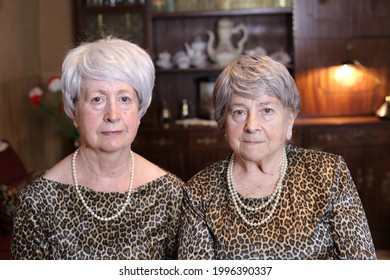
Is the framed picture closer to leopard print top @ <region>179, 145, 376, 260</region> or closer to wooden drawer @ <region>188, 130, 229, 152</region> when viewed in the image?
wooden drawer @ <region>188, 130, 229, 152</region>

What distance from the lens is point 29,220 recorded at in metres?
1.97

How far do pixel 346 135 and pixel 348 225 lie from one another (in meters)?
3.07

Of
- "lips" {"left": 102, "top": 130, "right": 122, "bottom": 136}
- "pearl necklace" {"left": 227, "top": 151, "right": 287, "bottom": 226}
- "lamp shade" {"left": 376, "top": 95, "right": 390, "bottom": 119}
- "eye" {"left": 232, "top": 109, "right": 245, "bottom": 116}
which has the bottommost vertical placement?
"lamp shade" {"left": 376, "top": 95, "right": 390, "bottom": 119}

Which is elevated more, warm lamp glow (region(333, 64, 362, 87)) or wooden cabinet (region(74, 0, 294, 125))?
wooden cabinet (region(74, 0, 294, 125))

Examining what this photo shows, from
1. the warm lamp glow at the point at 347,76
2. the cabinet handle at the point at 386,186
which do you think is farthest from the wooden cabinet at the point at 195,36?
the cabinet handle at the point at 386,186

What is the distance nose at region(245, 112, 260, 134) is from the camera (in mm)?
1861

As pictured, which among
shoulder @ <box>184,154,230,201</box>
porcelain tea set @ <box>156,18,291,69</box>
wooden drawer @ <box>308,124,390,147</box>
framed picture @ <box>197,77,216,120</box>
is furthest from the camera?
framed picture @ <box>197,77,216,120</box>

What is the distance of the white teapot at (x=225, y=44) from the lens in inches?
202

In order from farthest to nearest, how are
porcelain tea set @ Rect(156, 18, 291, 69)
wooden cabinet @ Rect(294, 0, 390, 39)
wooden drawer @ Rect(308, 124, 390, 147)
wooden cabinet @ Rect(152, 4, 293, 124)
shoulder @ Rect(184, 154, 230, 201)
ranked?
wooden cabinet @ Rect(152, 4, 293, 124) < porcelain tea set @ Rect(156, 18, 291, 69) < wooden cabinet @ Rect(294, 0, 390, 39) < wooden drawer @ Rect(308, 124, 390, 147) < shoulder @ Rect(184, 154, 230, 201)

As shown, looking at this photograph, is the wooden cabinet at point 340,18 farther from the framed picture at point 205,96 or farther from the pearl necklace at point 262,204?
the pearl necklace at point 262,204

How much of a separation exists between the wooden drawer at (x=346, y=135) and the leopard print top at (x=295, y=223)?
9.53ft

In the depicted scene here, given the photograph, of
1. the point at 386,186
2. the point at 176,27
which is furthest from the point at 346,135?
the point at 176,27

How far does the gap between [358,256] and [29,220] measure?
0.93 metres

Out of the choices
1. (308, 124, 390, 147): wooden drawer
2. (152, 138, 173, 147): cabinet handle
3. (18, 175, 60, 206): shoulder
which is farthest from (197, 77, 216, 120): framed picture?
(18, 175, 60, 206): shoulder
